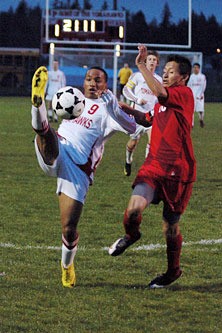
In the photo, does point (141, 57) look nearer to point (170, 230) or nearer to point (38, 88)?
point (38, 88)

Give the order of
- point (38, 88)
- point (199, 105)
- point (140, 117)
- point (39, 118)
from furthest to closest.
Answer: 1. point (199, 105)
2. point (140, 117)
3. point (39, 118)
4. point (38, 88)

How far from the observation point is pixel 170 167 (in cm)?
691

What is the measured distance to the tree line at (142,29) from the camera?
8456cm

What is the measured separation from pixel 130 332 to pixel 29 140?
15772mm

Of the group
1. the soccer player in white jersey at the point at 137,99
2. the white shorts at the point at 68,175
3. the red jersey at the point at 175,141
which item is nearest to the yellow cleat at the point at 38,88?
the white shorts at the point at 68,175

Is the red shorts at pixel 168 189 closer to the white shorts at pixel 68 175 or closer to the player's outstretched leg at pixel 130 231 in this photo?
the player's outstretched leg at pixel 130 231

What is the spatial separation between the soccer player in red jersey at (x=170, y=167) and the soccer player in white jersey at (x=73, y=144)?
0.43m

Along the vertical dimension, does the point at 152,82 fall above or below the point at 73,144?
above

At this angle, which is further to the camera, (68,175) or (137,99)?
(137,99)

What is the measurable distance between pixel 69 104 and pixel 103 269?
58.4 inches

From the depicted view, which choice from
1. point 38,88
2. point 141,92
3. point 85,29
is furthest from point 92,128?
point 85,29

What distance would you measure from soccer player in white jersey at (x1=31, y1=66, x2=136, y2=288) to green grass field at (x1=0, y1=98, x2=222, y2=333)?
0.43 meters

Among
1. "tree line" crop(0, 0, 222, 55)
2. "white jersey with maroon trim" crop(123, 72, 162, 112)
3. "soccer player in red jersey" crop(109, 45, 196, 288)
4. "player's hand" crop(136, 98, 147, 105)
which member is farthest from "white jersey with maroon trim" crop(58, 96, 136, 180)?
"tree line" crop(0, 0, 222, 55)

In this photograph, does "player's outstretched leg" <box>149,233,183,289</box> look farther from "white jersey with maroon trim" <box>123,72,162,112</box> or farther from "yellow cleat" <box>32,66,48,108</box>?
"white jersey with maroon trim" <box>123,72,162,112</box>
